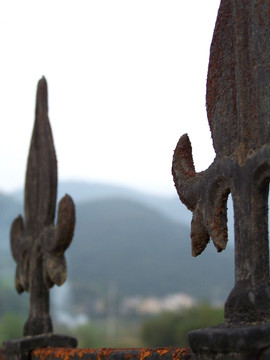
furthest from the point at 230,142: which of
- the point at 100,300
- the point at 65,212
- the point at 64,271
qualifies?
the point at 100,300

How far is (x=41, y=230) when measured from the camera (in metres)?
3.98

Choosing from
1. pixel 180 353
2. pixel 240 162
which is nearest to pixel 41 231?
pixel 180 353

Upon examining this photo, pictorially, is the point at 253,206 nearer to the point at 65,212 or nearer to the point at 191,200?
the point at 191,200

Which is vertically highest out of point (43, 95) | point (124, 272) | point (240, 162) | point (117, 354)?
Answer: point (124, 272)

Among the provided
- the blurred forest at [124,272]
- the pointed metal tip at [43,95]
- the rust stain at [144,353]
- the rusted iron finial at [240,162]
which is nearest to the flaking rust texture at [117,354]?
the rust stain at [144,353]

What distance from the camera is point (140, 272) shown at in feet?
526

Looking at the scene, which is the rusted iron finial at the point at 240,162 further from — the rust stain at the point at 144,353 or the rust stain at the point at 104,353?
the rust stain at the point at 104,353

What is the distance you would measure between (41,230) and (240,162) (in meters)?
2.02

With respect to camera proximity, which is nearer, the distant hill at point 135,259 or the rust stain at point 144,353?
the rust stain at point 144,353

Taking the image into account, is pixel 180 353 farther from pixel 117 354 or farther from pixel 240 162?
pixel 240 162

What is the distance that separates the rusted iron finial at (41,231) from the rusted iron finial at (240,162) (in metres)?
1.28

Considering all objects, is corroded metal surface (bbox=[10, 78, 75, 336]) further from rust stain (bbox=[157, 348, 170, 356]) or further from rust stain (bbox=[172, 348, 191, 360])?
rust stain (bbox=[172, 348, 191, 360])

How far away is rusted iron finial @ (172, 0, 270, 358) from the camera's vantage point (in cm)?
213

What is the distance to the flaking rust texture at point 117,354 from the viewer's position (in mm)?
2469
